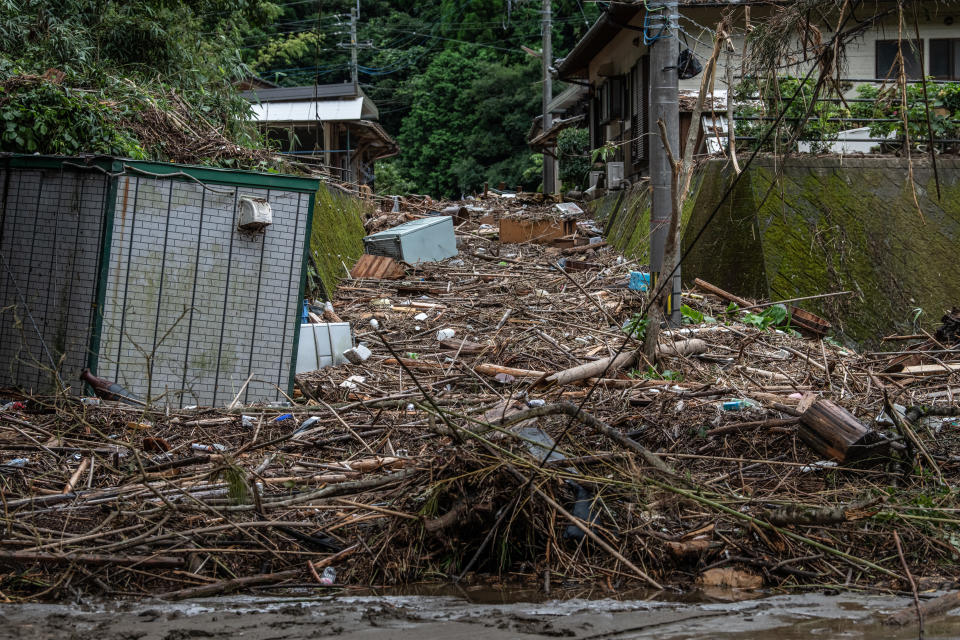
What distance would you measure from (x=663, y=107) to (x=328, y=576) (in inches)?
233

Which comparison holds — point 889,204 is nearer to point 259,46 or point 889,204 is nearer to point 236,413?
point 236,413

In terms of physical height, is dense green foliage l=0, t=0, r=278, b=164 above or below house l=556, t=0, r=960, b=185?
below

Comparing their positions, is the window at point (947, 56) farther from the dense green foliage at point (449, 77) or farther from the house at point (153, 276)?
the dense green foliage at point (449, 77)

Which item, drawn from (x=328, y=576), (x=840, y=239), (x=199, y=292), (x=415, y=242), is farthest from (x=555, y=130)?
(x=328, y=576)

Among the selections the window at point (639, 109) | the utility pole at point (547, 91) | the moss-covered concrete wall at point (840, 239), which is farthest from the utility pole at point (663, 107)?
the utility pole at point (547, 91)

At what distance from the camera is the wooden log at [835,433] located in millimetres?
4309

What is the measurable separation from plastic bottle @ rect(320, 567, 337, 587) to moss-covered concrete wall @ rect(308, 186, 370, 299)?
5.61m

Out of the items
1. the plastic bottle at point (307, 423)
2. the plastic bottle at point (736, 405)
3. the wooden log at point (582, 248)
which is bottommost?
the plastic bottle at point (307, 423)

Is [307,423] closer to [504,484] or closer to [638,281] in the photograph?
[504,484]

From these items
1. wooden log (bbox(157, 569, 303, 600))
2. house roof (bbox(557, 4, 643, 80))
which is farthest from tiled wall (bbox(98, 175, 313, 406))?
house roof (bbox(557, 4, 643, 80))

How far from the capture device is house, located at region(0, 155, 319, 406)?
5.51m

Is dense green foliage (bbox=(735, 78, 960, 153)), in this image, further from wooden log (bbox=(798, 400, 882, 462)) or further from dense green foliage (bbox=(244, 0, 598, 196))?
dense green foliage (bbox=(244, 0, 598, 196))

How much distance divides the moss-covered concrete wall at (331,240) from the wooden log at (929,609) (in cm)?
681

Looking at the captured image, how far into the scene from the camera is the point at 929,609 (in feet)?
9.48
